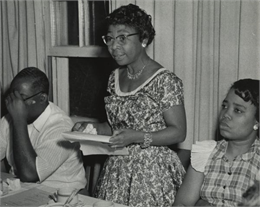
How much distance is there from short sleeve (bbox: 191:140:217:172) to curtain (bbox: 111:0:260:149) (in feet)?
1.91

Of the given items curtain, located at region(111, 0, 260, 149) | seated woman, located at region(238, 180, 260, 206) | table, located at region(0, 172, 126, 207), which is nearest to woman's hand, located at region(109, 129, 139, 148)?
table, located at region(0, 172, 126, 207)

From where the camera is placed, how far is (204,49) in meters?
2.55

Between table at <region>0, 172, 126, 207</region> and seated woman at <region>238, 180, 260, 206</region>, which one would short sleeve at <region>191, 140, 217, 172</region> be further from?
seated woman at <region>238, 180, 260, 206</region>

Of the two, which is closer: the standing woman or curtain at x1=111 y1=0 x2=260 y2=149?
the standing woman

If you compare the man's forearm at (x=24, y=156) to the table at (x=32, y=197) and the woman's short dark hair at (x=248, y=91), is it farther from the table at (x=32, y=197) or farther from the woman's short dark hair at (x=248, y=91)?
the woman's short dark hair at (x=248, y=91)

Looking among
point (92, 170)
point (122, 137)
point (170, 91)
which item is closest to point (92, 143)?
point (122, 137)

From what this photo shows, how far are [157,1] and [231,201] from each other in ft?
4.92

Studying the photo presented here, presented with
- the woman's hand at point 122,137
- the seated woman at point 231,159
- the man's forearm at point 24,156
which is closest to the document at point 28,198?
the man's forearm at point 24,156

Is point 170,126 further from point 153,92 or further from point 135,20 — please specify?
point 135,20

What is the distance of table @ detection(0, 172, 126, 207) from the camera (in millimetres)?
1830

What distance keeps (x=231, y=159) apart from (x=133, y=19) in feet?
3.22

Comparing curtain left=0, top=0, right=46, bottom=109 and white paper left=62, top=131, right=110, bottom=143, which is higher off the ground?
curtain left=0, top=0, right=46, bottom=109

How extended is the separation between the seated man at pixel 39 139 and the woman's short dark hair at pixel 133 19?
653 mm

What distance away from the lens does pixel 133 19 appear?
7.55 ft
